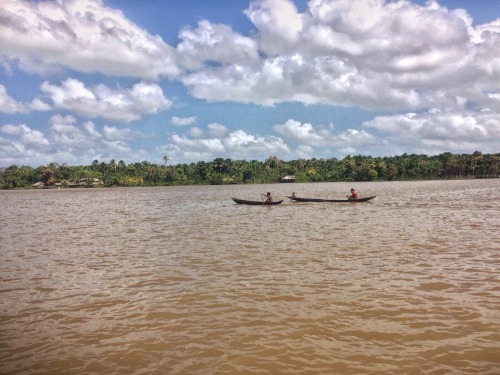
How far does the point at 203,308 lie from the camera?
Answer: 28.7 ft

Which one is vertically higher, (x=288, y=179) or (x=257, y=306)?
(x=288, y=179)

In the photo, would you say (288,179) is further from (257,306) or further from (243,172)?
(257,306)

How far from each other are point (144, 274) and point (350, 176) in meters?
124

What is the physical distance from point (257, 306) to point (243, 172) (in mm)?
116778

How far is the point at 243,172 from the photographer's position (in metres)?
125

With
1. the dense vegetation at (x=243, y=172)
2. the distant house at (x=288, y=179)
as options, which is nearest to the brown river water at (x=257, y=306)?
the dense vegetation at (x=243, y=172)

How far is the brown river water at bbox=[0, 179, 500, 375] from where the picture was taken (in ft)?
20.7

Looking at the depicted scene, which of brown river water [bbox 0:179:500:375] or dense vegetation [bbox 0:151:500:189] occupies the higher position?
dense vegetation [bbox 0:151:500:189]

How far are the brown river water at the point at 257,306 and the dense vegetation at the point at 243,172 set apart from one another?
103 meters

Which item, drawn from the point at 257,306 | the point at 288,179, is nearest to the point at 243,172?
the point at 288,179

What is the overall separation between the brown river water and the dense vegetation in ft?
338

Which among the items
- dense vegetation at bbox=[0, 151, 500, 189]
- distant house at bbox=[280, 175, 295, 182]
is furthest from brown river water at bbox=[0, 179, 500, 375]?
distant house at bbox=[280, 175, 295, 182]

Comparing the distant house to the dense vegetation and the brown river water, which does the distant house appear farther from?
the brown river water

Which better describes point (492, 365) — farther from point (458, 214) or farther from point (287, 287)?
point (458, 214)
